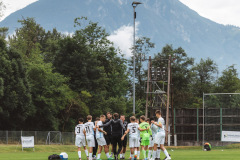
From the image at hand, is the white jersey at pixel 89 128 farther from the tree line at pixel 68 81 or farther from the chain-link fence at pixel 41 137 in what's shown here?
the tree line at pixel 68 81

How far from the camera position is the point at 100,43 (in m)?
71.8

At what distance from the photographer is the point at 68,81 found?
5881cm

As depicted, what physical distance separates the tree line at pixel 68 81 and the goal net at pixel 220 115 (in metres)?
9.08

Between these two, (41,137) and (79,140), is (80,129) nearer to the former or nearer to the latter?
(79,140)

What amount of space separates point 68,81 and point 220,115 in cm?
2352

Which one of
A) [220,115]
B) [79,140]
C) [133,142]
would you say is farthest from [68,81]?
[133,142]

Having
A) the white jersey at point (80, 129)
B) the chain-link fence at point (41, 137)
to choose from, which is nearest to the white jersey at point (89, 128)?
the white jersey at point (80, 129)

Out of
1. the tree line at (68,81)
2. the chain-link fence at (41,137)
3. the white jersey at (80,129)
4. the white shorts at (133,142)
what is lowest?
the chain-link fence at (41,137)

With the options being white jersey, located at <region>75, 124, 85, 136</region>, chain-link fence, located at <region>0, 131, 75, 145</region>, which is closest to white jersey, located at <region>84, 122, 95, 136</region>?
white jersey, located at <region>75, 124, 85, 136</region>

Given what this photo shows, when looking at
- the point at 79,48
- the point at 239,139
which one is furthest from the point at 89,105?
the point at 239,139

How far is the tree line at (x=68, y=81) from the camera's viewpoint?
155 feet

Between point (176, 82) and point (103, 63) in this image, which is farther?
point (176, 82)

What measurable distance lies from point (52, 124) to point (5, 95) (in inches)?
349

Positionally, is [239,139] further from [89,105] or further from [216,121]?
[89,105]
